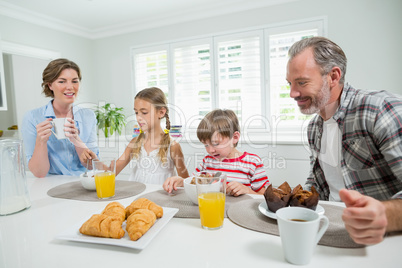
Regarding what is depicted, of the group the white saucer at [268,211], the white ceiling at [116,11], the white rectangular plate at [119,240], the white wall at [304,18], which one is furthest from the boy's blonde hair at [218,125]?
the white ceiling at [116,11]

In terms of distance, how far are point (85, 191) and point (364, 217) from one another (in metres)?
1.10

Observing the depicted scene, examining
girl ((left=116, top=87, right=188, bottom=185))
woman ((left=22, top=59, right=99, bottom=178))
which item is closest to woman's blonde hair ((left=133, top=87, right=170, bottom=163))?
girl ((left=116, top=87, right=188, bottom=185))

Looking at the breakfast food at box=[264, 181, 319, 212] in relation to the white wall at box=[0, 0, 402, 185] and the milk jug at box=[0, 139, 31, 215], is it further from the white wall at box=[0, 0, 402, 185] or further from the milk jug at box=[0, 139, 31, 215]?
the white wall at box=[0, 0, 402, 185]

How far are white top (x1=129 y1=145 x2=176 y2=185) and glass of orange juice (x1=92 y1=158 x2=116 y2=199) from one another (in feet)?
1.85


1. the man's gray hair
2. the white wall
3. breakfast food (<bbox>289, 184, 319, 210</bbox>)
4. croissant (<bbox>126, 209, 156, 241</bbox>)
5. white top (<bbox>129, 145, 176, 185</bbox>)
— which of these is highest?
the white wall

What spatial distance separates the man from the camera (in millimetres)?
969

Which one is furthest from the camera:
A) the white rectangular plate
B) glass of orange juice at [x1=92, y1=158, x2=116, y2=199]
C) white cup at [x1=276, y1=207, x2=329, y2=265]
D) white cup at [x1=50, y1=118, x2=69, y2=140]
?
white cup at [x1=50, y1=118, x2=69, y2=140]

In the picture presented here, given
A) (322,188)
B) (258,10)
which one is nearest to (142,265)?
(322,188)

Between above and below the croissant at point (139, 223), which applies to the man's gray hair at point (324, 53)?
above

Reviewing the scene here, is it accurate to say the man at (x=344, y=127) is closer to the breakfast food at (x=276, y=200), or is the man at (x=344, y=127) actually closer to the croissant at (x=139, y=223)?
the breakfast food at (x=276, y=200)

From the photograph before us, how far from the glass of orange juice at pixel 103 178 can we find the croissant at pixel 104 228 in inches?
14.6

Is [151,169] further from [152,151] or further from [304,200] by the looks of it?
[304,200]

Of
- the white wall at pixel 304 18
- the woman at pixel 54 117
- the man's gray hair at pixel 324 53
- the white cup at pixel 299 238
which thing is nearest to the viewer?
the white cup at pixel 299 238

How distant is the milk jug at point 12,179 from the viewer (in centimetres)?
88
